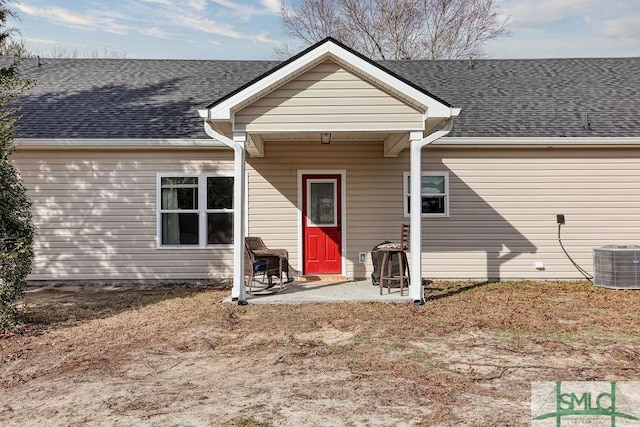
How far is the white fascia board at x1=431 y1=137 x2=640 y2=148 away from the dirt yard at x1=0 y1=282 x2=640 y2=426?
313cm

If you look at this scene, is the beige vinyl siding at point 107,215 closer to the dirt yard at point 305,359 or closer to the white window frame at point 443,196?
the dirt yard at point 305,359

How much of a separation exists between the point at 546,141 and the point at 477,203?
5.81 ft

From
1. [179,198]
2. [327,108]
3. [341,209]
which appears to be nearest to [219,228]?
[179,198]

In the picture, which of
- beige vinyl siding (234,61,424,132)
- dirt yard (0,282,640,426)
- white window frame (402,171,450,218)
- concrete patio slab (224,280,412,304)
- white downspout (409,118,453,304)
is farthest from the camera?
white window frame (402,171,450,218)

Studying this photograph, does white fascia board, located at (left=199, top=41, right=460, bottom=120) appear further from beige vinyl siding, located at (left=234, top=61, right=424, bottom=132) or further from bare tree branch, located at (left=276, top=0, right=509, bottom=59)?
bare tree branch, located at (left=276, top=0, right=509, bottom=59)

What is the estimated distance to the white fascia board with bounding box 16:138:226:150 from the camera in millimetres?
9062

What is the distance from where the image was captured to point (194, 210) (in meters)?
9.37

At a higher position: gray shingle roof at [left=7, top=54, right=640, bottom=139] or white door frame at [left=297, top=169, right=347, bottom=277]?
gray shingle roof at [left=7, top=54, right=640, bottom=139]

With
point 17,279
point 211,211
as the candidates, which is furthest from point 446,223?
point 17,279

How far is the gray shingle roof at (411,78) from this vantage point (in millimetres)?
9555

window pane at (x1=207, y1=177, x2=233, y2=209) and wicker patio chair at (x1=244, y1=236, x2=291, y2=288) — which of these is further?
window pane at (x1=207, y1=177, x2=233, y2=209)

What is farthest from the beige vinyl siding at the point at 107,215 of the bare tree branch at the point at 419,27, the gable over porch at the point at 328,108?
the bare tree branch at the point at 419,27

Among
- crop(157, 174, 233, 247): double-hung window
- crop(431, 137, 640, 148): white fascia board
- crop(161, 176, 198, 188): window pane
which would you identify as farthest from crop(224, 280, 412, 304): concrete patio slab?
crop(431, 137, 640, 148): white fascia board

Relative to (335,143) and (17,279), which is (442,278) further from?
(17,279)
